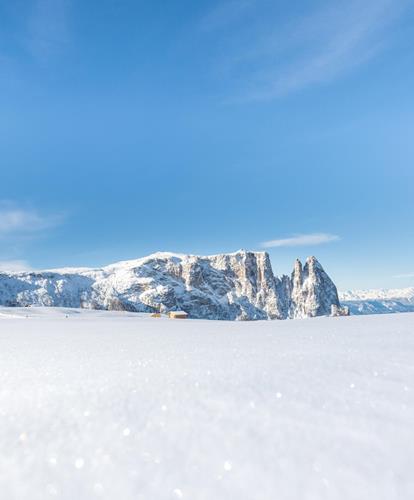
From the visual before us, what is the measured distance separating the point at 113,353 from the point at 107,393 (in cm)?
245

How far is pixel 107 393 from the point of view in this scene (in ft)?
9.30

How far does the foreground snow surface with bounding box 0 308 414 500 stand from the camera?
155cm

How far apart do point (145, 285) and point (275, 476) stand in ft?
632

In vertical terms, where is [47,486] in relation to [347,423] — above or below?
below

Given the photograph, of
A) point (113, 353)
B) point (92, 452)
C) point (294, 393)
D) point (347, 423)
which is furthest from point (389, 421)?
point (113, 353)

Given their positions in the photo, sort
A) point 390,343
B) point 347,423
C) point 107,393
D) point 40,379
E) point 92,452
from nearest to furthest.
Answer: point 92,452, point 347,423, point 107,393, point 40,379, point 390,343

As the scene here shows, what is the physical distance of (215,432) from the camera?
79.8 inches

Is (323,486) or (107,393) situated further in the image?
(107,393)

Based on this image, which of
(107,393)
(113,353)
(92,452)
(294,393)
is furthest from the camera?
(113,353)

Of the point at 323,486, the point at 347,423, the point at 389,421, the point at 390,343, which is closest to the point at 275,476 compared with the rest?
the point at 323,486

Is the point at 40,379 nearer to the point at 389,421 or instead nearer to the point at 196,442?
the point at 196,442

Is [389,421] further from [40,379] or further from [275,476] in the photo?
[40,379]

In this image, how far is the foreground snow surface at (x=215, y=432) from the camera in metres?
1.55

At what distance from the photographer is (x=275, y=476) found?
1571 mm
